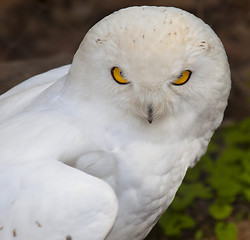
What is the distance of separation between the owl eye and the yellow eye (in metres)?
0.14

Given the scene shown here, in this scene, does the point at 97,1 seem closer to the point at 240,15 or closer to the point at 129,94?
the point at 240,15

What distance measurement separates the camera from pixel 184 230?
298cm

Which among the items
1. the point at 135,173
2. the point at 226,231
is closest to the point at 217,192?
the point at 226,231

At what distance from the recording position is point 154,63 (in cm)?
171

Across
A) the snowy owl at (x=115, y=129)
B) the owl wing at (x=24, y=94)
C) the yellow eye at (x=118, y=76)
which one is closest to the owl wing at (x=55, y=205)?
the snowy owl at (x=115, y=129)

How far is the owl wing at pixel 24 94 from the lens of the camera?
2.12 metres

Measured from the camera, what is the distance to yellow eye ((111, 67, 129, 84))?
176cm

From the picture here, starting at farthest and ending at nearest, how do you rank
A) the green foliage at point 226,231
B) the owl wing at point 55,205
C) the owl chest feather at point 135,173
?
the green foliage at point 226,231, the owl chest feather at point 135,173, the owl wing at point 55,205

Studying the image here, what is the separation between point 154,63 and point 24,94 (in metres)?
0.64

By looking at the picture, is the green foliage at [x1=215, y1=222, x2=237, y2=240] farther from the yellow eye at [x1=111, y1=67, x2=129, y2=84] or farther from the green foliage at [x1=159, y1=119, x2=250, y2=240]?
the yellow eye at [x1=111, y1=67, x2=129, y2=84]

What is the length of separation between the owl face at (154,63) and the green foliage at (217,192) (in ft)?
3.59

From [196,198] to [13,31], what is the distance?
5.34 feet

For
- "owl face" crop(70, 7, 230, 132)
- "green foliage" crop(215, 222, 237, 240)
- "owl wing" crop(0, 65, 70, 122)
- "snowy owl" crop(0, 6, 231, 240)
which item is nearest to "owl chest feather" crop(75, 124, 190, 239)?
"snowy owl" crop(0, 6, 231, 240)

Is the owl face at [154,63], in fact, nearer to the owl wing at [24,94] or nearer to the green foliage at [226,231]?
the owl wing at [24,94]
